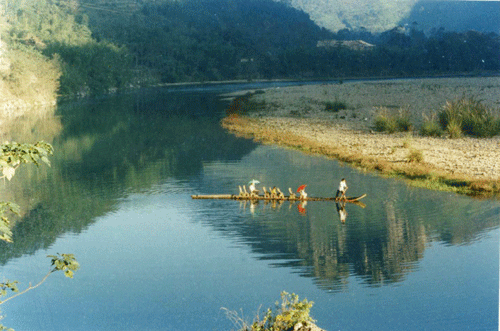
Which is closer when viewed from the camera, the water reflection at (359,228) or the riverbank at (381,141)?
the water reflection at (359,228)

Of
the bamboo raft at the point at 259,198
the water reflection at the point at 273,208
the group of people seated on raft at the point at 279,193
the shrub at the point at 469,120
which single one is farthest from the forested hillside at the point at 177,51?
the group of people seated on raft at the point at 279,193

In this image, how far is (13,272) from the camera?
14.5 meters

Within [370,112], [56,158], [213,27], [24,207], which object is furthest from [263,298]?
[213,27]

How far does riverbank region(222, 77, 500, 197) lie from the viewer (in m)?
22.8

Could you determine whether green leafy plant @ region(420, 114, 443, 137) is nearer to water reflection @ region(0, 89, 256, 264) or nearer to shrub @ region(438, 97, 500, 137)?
shrub @ region(438, 97, 500, 137)

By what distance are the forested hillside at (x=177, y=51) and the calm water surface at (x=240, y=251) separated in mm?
63456

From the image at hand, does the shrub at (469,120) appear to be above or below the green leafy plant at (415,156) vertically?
above

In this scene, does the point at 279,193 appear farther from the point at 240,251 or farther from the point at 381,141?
the point at 381,141

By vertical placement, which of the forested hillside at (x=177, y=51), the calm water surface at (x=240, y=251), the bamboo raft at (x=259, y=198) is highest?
the forested hillside at (x=177, y=51)

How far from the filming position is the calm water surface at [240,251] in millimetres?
11656

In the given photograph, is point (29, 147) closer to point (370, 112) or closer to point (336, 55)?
point (370, 112)

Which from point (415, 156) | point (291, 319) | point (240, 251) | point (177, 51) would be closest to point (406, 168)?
point (415, 156)

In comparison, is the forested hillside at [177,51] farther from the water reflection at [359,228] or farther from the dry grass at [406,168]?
the water reflection at [359,228]

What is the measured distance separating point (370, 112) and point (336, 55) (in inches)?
3926
